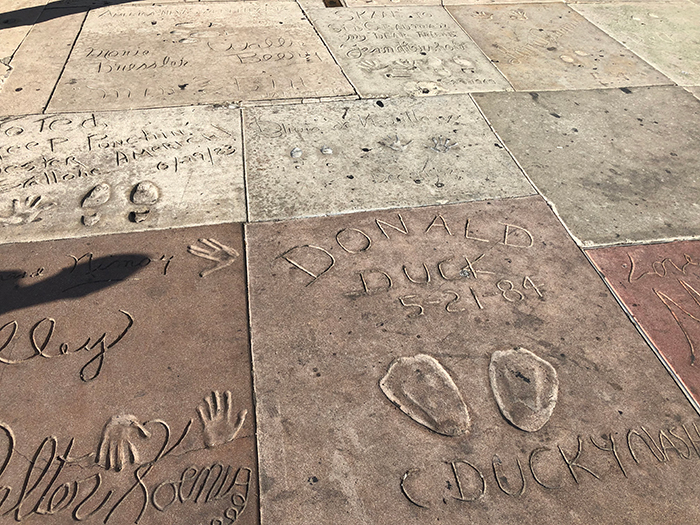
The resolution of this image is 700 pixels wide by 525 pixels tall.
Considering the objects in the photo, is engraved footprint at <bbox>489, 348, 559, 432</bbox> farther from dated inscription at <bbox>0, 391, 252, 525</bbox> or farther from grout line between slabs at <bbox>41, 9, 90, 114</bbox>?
grout line between slabs at <bbox>41, 9, 90, 114</bbox>

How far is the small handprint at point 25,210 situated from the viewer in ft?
11.7

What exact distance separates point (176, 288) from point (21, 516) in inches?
51.3

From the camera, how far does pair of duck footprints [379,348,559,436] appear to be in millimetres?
2656

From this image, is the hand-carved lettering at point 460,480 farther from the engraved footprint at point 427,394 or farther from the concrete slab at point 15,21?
the concrete slab at point 15,21

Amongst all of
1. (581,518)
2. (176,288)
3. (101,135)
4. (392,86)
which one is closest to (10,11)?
(101,135)

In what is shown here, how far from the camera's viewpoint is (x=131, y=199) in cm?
376

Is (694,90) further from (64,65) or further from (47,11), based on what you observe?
(47,11)

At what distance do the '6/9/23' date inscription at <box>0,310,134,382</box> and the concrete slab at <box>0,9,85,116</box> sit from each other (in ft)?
7.97

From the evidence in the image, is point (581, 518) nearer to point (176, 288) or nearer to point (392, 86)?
point (176, 288)

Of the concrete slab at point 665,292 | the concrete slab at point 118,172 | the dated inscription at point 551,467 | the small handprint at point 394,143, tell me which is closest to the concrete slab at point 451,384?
the dated inscription at point 551,467

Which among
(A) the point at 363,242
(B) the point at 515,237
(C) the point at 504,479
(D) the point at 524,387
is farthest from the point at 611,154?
(C) the point at 504,479

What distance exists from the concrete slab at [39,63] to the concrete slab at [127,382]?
1.91m

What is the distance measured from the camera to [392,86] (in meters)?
5.13

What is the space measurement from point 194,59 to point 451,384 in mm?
4137
